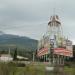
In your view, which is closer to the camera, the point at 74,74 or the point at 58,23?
the point at 74,74

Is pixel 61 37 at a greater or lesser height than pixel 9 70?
greater

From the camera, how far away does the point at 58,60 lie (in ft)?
238

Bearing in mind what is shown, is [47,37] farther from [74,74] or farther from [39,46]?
[74,74]

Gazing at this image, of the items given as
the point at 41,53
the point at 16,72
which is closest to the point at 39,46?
the point at 41,53

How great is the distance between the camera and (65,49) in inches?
2842

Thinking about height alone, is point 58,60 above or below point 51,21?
below

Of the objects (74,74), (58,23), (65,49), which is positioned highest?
(58,23)

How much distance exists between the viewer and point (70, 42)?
75125mm

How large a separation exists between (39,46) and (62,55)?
596 cm

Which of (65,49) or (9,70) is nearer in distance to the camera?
(9,70)

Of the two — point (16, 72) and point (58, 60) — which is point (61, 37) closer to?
point (58, 60)

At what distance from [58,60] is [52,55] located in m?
1.69

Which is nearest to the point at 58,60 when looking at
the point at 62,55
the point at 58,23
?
the point at 62,55

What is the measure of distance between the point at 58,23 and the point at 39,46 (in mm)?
6677
